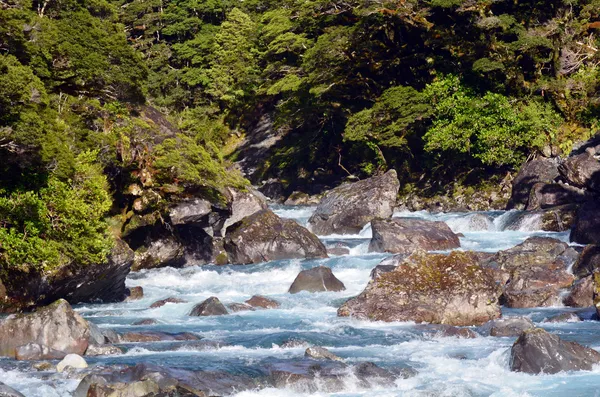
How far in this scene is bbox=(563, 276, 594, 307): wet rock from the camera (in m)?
22.8

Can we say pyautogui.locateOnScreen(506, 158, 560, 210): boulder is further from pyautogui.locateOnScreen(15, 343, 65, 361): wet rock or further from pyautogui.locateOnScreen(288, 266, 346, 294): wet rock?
pyautogui.locateOnScreen(15, 343, 65, 361): wet rock

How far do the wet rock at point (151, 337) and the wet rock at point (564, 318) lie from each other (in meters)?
8.98

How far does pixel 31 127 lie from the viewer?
22.4 metres

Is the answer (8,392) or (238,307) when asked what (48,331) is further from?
(238,307)

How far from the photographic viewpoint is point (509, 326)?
19859 mm

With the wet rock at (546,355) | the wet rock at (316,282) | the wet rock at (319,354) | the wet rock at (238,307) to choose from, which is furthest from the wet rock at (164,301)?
the wet rock at (546,355)

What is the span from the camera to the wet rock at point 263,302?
79.8ft

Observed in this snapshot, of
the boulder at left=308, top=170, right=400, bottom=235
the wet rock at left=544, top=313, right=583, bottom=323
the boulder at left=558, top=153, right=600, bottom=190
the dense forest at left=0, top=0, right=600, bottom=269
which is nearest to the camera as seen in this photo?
the wet rock at left=544, top=313, right=583, bottom=323

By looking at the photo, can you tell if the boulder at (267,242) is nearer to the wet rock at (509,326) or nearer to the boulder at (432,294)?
the boulder at (432,294)

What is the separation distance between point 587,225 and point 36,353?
69.6 feet

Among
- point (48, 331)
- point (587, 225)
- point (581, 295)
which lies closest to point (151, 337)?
point (48, 331)

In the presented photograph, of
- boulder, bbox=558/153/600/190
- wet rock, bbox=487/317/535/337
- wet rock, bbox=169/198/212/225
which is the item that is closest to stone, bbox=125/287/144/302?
wet rock, bbox=169/198/212/225

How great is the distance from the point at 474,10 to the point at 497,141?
7.55 m

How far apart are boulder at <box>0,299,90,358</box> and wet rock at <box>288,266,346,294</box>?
8.75m
